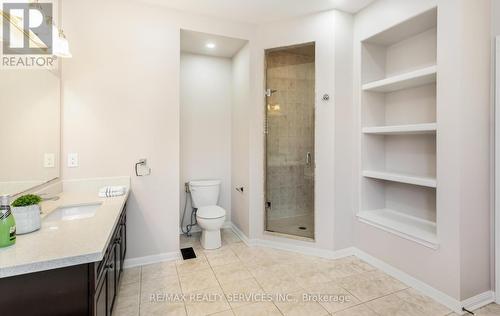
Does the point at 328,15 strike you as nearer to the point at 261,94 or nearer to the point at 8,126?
the point at 261,94

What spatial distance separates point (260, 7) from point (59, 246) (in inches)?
106

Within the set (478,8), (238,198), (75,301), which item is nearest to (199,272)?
(238,198)

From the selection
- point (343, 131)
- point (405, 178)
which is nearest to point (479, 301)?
point (405, 178)

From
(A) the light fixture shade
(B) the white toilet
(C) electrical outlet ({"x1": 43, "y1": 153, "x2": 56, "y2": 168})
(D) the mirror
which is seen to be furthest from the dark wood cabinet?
(B) the white toilet

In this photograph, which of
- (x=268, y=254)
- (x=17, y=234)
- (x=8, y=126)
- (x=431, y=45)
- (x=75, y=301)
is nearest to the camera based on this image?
(x=75, y=301)

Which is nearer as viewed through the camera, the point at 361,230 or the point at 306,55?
the point at 361,230

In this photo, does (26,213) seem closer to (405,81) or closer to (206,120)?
(206,120)

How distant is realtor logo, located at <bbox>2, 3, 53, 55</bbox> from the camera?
5.04ft

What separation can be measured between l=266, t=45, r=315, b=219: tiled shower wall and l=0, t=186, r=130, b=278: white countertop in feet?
6.60

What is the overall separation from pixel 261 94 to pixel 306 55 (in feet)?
2.24

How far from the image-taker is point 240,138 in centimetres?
341

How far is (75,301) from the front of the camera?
111 centimetres

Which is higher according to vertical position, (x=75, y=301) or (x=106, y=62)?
(x=106, y=62)

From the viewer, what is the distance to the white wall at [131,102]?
240 cm
